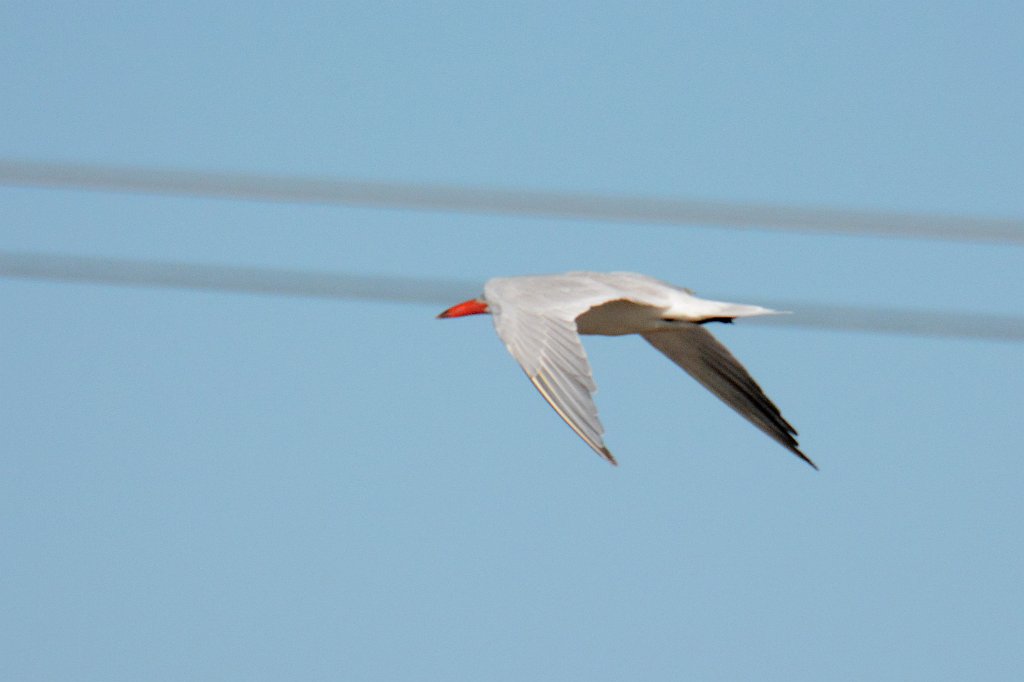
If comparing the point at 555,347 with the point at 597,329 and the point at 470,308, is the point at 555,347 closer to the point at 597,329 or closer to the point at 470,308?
the point at 597,329

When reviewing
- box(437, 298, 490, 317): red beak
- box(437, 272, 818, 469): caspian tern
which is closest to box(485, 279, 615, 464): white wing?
box(437, 272, 818, 469): caspian tern

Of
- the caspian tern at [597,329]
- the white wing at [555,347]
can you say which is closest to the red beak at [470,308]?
the caspian tern at [597,329]

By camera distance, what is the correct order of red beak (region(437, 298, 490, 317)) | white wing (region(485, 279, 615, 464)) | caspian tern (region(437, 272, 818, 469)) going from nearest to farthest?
white wing (region(485, 279, 615, 464)) → caspian tern (region(437, 272, 818, 469)) → red beak (region(437, 298, 490, 317))

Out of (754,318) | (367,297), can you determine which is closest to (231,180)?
(367,297)

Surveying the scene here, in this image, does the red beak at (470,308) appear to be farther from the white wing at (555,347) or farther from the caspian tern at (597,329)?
the white wing at (555,347)

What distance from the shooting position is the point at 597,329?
8266mm

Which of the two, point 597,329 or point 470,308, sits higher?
point 470,308

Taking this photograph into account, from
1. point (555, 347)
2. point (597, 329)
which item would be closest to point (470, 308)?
point (597, 329)

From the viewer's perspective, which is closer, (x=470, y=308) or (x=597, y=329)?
(x=597, y=329)

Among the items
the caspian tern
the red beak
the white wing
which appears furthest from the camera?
the red beak

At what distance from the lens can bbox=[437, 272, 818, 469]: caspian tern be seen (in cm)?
631

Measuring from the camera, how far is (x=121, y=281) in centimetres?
752

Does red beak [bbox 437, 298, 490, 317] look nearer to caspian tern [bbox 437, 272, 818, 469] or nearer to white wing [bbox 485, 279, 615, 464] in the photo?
caspian tern [bbox 437, 272, 818, 469]

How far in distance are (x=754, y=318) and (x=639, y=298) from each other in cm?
63
